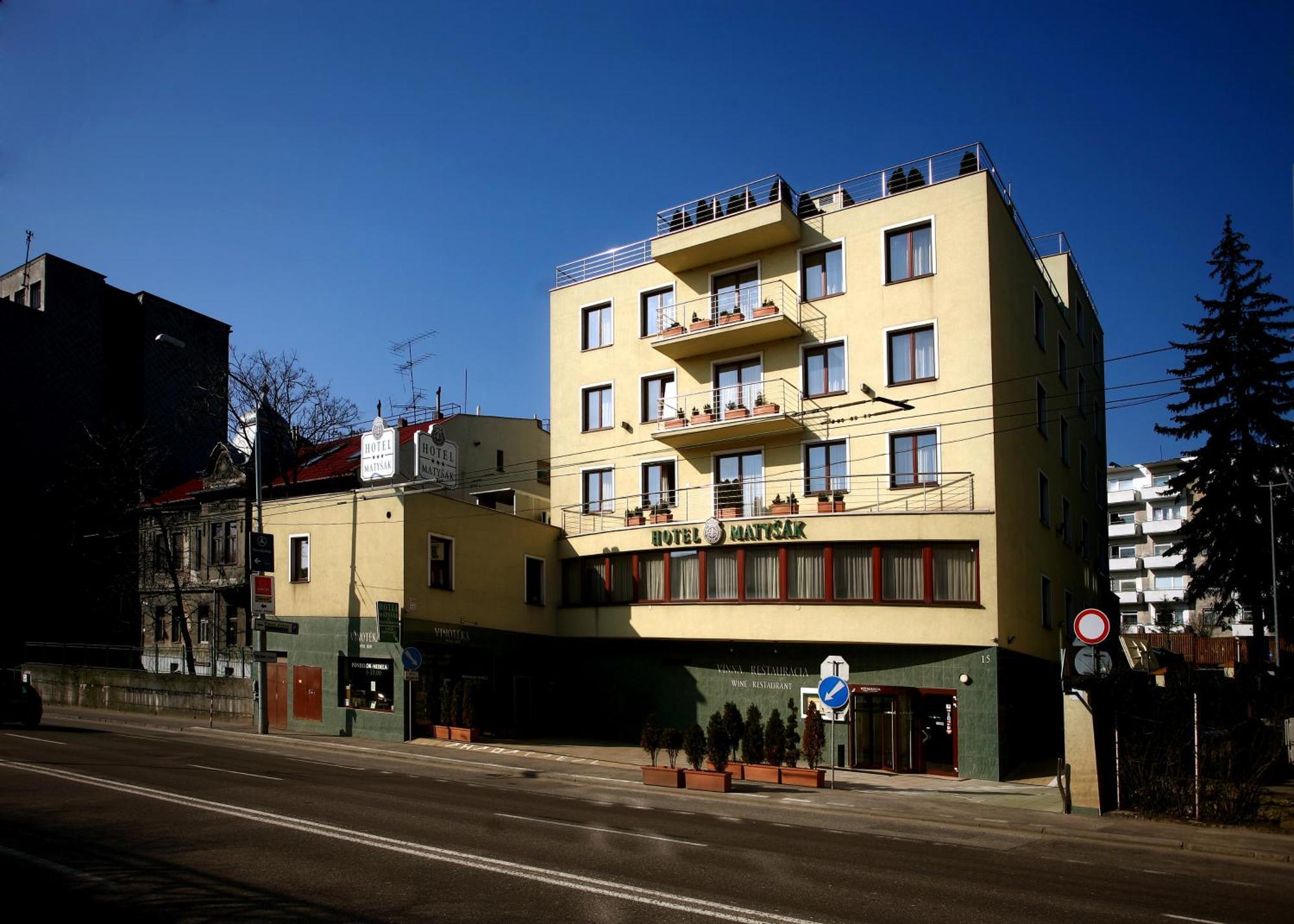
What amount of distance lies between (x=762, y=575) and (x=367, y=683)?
12685 mm

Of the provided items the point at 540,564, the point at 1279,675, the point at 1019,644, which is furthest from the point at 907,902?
the point at 540,564

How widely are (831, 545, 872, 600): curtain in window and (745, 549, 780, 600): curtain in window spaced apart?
187cm

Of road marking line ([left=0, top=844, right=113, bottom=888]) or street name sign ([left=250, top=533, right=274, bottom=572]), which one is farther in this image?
street name sign ([left=250, top=533, right=274, bottom=572])

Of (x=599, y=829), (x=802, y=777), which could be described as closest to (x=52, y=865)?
(x=599, y=829)

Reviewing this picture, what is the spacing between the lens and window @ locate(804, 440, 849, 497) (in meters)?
32.4

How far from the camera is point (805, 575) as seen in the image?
102 ft

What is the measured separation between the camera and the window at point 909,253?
104ft

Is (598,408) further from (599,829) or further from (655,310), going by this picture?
(599,829)

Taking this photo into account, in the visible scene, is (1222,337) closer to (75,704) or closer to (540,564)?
(540,564)

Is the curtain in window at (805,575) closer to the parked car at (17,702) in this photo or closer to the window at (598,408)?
the window at (598,408)

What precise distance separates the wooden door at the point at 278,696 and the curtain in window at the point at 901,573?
19635 mm

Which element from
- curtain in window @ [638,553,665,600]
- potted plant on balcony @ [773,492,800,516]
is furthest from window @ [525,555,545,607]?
potted plant on balcony @ [773,492,800,516]

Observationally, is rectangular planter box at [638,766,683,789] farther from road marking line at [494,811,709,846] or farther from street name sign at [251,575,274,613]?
street name sign at [251,575,274,613]

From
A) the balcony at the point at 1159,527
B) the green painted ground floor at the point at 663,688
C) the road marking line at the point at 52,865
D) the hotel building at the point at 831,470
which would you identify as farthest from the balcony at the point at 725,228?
the balcony at the point at 1159,527
